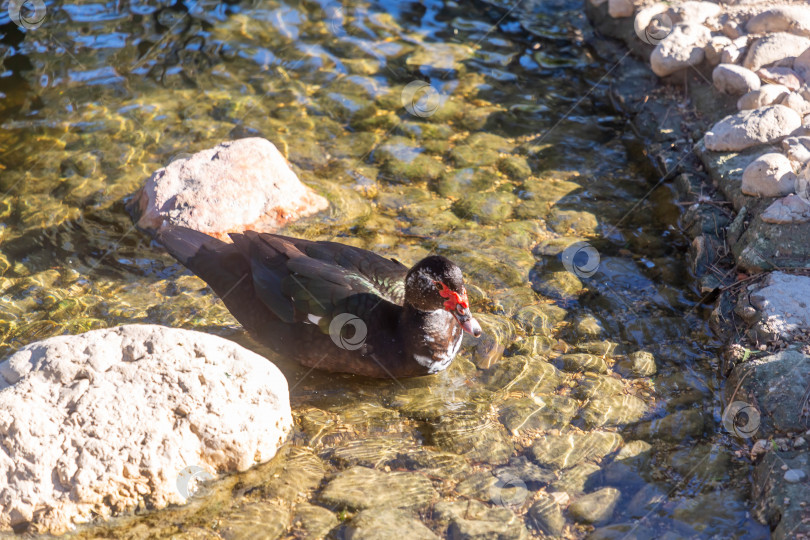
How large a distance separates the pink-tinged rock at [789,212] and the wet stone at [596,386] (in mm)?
1665

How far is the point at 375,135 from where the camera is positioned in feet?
24.2

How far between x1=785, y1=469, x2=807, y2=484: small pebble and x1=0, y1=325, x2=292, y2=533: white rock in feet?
8.83

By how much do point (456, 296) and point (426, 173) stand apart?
244 cm

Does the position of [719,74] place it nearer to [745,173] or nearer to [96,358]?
[745,173]

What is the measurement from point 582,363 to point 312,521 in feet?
6.83

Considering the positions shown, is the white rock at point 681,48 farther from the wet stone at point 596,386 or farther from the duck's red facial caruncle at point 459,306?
the duck's red facial caruncle at point 459,306

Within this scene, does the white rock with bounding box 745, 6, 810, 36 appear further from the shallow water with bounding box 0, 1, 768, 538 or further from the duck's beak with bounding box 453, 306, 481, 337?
the duck's beak with bounding box 453, 306, 481, 337

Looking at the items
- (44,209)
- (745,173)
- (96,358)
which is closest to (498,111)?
(745,173)

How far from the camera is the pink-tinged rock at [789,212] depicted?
527 cm

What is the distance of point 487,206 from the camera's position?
6.51m

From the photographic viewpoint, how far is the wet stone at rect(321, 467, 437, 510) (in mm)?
4023

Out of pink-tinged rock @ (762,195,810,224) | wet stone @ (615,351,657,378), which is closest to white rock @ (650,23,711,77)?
pink-tinged rock @ (762,195,810,224)

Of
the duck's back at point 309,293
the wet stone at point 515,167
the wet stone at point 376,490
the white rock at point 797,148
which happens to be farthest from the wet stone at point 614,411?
the wet stone at point 515,167

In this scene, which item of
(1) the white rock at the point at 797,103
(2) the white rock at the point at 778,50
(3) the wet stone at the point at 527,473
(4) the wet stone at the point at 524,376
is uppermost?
(2) the white rock at the point at 778,50
